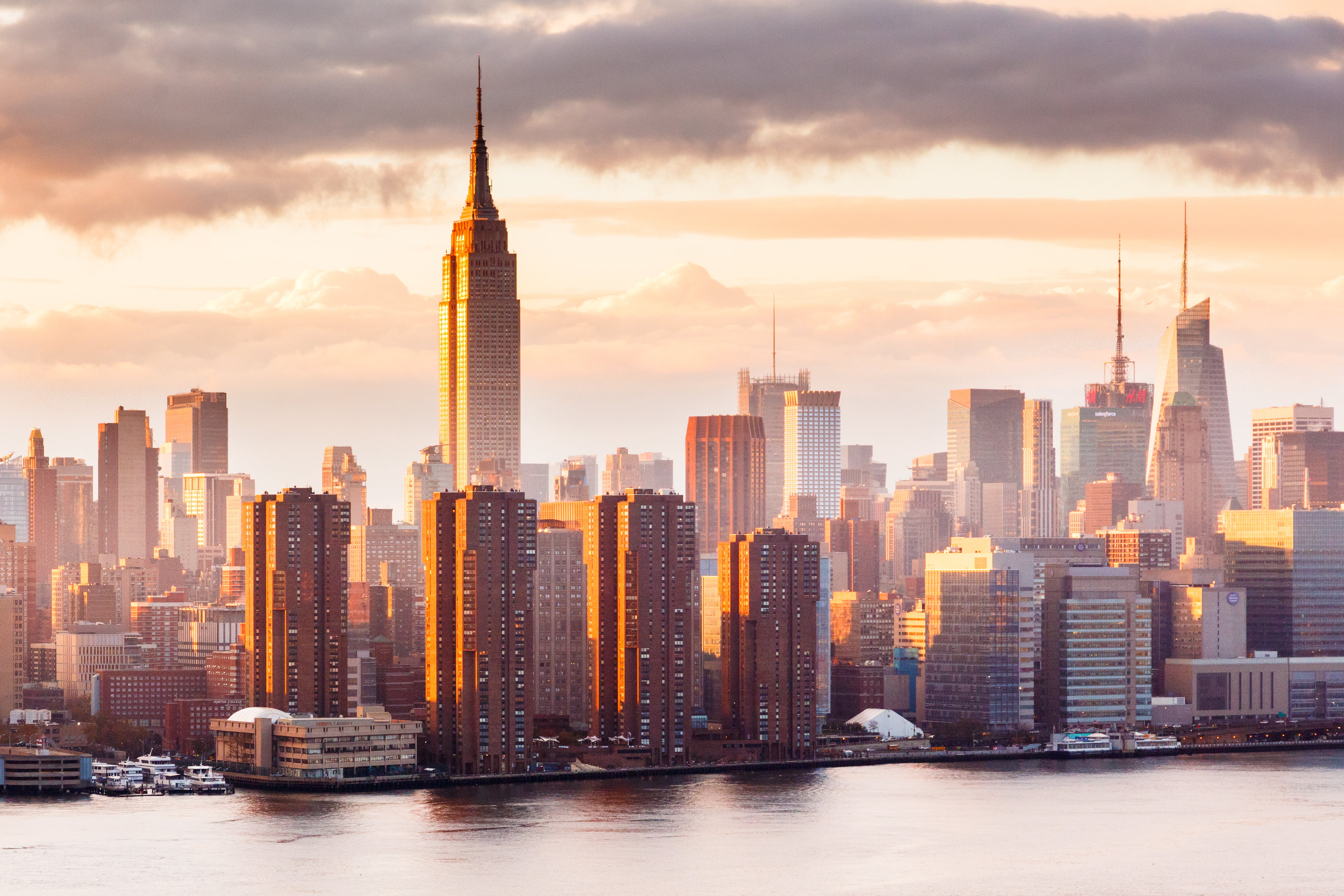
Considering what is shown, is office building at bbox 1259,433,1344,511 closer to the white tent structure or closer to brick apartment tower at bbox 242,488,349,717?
the white tent structure

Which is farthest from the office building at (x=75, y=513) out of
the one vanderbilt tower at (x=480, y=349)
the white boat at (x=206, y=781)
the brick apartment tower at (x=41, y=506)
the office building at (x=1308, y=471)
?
the white boat at (x=206, y=781)

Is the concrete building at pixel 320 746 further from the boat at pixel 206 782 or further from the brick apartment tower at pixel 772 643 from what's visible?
the brick apartment tower at pixel 772 643

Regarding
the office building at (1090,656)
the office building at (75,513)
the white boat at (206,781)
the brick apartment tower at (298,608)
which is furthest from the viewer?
the office building at (75,513)

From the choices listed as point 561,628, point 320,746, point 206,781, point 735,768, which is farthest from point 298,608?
point 735,768

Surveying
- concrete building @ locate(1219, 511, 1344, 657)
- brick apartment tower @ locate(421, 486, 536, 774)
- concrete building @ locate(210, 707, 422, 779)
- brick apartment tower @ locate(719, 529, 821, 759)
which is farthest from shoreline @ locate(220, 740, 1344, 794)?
concrete building @ locate(1219, 511, 1344, 657)

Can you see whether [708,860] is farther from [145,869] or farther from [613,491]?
[613,491]

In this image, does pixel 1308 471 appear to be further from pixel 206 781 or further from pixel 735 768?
pixel 206 781
